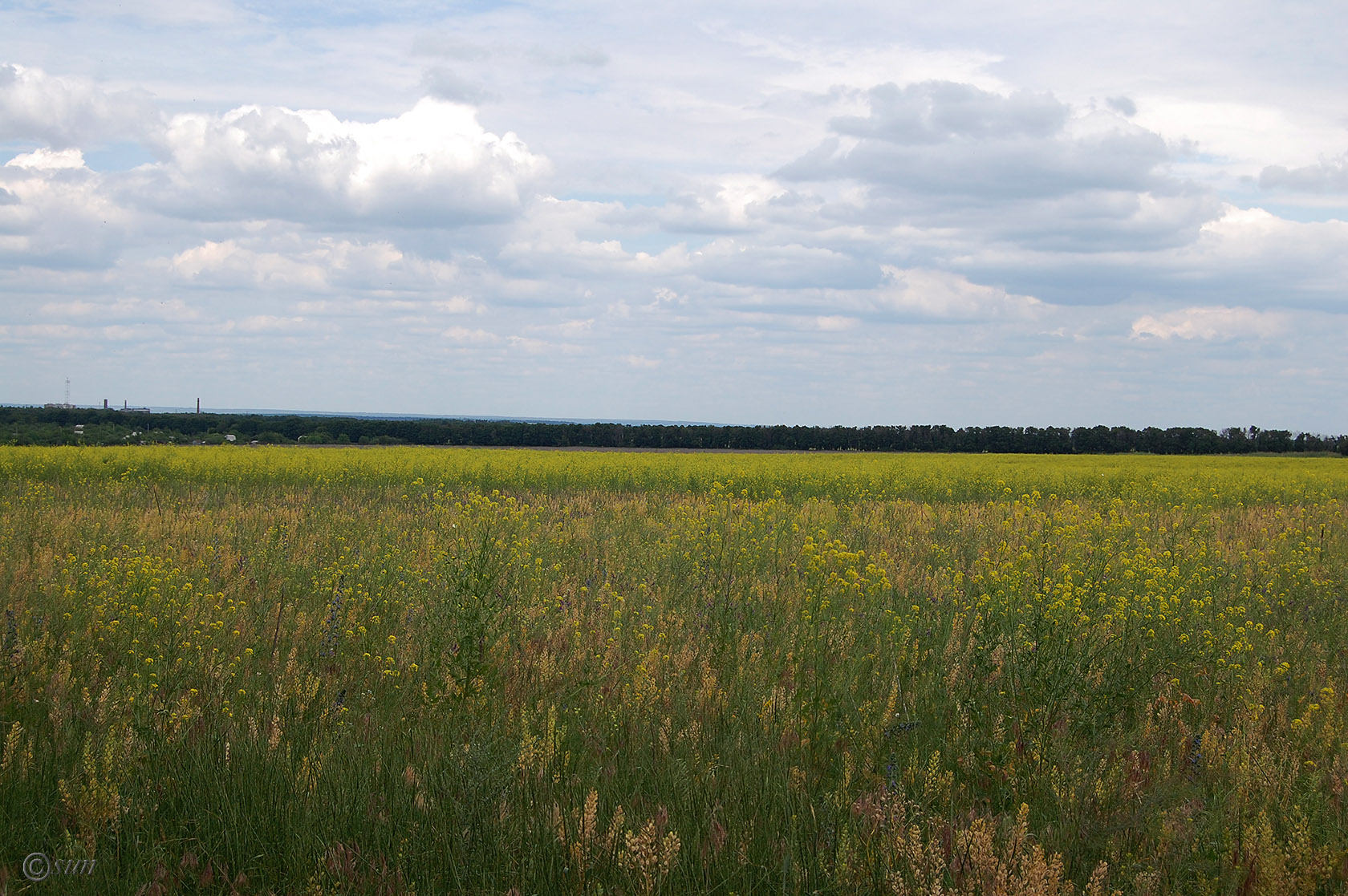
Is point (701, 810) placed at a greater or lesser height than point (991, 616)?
lesser

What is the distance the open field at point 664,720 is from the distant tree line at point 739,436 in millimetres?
51379

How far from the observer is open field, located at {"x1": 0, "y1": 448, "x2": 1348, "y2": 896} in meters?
3.13

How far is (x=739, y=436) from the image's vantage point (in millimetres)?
65500

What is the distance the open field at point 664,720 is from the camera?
313 cm

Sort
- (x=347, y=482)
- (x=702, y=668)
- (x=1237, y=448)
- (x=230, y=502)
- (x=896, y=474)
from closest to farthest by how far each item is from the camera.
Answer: (x=702, y=668), (x=230, y=502), (x=347, y=482), (x=896, y=474), (x=1237, y=448)

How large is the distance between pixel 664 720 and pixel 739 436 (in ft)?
202

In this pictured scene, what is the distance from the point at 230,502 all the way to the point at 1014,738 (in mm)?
14228

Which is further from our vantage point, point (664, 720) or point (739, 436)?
point (739, 436)

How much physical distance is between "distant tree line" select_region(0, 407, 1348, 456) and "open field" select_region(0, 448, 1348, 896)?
51.4 metres

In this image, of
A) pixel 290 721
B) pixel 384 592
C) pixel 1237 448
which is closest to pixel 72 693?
pixel 290 721

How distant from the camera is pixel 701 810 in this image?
3514 mm

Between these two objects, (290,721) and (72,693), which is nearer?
(290,721)

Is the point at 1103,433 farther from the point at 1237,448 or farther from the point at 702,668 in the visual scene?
the point at 702,668

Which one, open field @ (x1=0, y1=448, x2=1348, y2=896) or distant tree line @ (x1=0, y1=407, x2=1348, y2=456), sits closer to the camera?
open field @ (x1=0, y1=448, x2=1348, y2=896)
